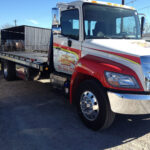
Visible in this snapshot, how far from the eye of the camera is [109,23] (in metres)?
4.20

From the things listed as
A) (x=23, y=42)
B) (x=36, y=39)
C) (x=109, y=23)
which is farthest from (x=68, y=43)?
(x=23, y=42)

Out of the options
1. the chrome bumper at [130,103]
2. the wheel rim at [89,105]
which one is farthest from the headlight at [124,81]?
the wheel rim at [89,105]

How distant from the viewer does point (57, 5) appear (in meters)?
4.48

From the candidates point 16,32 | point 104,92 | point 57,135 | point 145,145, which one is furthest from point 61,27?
point 16,32

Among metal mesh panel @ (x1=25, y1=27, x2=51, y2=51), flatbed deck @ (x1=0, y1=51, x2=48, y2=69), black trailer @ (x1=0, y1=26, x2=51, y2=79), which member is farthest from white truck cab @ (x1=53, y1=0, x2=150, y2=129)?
metal mesh panel @ (x1=25, y1=27, x2=51, y2=51)

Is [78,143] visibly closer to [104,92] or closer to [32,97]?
[104,92]

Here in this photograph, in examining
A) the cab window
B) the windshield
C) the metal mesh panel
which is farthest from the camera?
the metal mesh panel

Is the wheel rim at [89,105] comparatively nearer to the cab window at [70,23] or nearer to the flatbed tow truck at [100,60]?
the flatbed tow truck at [100,60]

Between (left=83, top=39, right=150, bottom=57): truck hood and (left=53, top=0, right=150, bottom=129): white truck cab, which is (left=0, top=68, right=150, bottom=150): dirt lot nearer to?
(left=53, top=0, right=150, bottom=129): white truck cab

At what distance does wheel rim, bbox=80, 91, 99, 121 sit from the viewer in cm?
348

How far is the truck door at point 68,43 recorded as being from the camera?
413cm

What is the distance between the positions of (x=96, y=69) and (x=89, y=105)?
0.80 metres

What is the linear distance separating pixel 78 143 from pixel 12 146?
3.78 feet

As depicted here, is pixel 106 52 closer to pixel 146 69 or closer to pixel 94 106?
pixel 146 69
